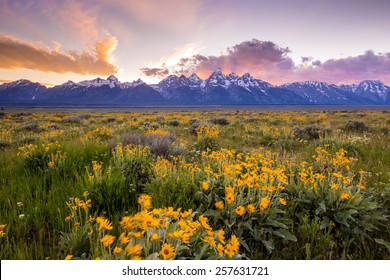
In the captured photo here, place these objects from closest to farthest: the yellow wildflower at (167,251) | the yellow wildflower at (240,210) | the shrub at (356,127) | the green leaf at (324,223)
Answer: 1. the yellow wildflower at (167,251)
2. the yellow wildflower at (240,210)
3. the green leaf at (324,223)
4. the shrub at (356,127)

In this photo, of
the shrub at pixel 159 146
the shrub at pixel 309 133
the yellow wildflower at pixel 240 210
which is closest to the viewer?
the yellow wildflower at pixel 240 210

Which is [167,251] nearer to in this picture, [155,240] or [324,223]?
[155,240]

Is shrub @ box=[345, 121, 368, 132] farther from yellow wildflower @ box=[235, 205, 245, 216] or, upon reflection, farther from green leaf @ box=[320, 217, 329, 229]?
yellow wildflower @ box=[235, 205, 245, 216]

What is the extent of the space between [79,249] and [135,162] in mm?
2271

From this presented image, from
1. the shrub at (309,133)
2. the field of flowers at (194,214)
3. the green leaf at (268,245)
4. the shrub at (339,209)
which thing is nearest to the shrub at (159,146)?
the field of flowers at (194,214)

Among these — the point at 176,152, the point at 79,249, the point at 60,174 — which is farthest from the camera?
the point at 176,152

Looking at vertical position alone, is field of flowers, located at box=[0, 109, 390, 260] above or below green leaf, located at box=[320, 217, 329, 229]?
above

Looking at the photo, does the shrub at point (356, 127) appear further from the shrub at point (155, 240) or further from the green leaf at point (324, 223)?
the shrub at point (155, 240)

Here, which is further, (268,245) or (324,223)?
(324,223)

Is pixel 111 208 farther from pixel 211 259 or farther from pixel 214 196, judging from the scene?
pixel 211 259

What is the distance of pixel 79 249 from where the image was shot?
214cm

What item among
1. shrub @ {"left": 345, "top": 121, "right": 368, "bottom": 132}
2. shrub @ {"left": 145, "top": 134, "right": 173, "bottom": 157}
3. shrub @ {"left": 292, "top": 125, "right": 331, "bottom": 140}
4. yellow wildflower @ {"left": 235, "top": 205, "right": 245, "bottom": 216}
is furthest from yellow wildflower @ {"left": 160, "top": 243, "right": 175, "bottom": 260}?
shrub @ {"left": 345, "top": 121, "right": 368, "bottom": 132}

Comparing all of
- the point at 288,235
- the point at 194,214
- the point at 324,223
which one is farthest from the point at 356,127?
the point at 194,214
